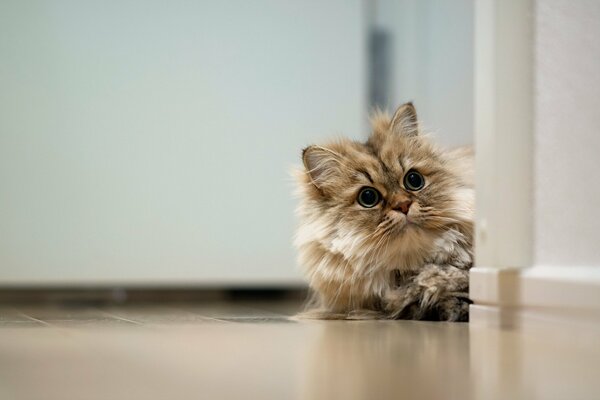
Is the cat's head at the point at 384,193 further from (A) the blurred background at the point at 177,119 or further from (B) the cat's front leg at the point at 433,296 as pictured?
(A) the blurred background at the point at 177,119

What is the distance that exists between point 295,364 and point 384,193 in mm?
1055

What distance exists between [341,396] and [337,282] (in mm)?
1330

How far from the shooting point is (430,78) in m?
3.65

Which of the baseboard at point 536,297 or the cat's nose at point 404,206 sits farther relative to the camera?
the cat's nose at point 404,206

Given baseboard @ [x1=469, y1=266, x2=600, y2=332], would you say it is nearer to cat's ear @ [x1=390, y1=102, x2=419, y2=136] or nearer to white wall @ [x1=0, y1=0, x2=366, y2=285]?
cat's ear @ [x1=390, y1=102, x2=419, y2=136]

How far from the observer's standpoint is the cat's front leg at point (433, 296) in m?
1.99

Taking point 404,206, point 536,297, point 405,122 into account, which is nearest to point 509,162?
point 536,297

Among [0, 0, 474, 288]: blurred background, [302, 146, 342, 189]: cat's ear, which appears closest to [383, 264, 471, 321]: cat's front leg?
[302, 146, 342, 189]: cat's ear

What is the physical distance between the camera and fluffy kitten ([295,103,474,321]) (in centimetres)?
207

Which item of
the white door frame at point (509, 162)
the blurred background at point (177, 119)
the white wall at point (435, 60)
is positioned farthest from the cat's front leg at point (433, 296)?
the blurred background at point (177, 119)

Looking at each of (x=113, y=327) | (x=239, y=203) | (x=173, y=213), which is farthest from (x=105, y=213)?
(x=113, y=327)

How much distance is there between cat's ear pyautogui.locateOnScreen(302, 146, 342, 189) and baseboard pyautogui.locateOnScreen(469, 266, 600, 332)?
0.59 meters

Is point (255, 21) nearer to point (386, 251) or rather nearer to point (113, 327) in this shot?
point (386, 251)

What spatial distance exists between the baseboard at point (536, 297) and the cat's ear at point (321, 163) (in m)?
→ 0.59
